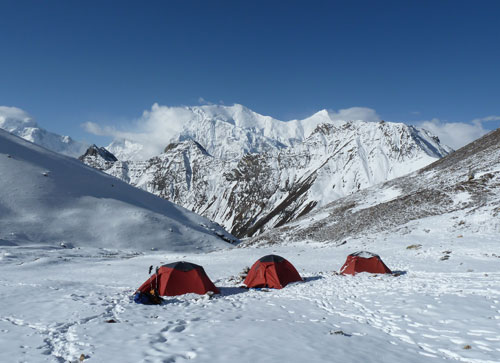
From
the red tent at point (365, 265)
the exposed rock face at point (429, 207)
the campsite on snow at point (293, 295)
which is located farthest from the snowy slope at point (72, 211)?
the red tent at point (365, 265)

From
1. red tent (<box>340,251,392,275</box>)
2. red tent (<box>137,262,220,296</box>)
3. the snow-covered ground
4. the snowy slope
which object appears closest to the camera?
the snow-covered ground

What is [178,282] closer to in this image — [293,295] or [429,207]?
[293,295]

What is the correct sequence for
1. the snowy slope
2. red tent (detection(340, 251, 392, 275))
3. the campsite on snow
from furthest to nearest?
1. the snowy slope
2. red tent (detection(340, 251, 392, 275))
3. the campsite on snow

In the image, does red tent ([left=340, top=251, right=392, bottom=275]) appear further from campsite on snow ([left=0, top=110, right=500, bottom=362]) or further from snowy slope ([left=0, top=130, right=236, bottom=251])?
snowy slope ([left=0, top=130, right=236, bottom=251])

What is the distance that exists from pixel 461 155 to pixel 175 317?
7149 cm

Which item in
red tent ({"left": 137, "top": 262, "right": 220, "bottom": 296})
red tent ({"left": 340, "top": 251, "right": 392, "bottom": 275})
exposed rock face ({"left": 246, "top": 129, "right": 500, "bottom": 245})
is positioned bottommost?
red tent ({"left": 137, "top": 262, "right": 220, "bottom": 296})

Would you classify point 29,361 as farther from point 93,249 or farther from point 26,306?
point 93,249

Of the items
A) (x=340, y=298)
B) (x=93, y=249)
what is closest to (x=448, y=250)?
(x=340, y=298)

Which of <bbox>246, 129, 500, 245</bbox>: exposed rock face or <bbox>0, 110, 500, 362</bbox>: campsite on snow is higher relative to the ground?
<bbox>246, 129, 500, 245</bbox>: exposed rock face

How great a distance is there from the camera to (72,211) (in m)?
53.0

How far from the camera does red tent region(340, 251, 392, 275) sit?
21.1 metres

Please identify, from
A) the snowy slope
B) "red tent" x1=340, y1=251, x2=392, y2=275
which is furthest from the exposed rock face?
the snowy slope

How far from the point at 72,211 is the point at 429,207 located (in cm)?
5641

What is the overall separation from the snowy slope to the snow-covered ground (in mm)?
27344
